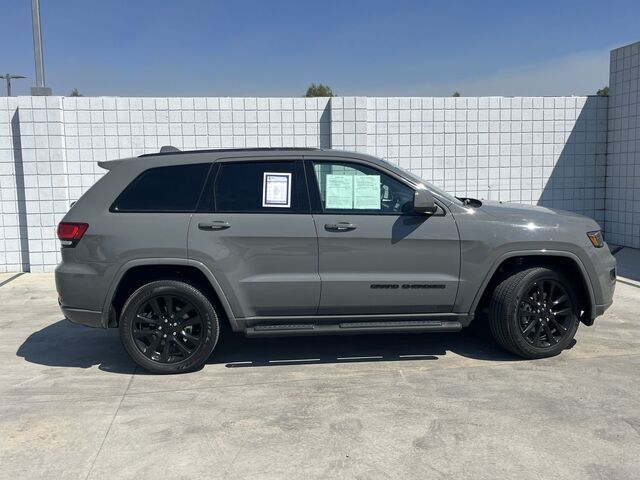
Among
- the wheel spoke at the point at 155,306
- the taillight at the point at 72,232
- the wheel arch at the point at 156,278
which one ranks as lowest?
the wheel spoke at the point at 155,306

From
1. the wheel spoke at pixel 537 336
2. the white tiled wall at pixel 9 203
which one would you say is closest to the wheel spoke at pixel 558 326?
the wheel spoke at pixel 537 336

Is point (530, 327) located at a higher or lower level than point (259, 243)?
lower

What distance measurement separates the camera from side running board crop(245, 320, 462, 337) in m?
4.70

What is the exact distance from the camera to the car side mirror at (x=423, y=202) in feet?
15.0

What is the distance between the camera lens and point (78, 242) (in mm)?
4645

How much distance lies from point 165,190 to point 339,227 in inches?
58.6

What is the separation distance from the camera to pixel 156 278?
4.77m

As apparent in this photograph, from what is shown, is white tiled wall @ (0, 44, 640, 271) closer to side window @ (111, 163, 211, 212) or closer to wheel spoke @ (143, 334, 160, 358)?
side window @ (111, 163, 211, 212)

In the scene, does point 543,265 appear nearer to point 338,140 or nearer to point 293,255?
point 293,255

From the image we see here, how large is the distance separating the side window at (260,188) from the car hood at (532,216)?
5.24 feet

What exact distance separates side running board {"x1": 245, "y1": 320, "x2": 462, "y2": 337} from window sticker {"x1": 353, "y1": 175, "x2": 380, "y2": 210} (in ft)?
3.23

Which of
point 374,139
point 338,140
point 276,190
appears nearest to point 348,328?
point 276,190

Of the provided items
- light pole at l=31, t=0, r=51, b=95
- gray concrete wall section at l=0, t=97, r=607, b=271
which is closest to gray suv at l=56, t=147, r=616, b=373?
gray concrete wall section at l=0, t=97, r=607, b=271

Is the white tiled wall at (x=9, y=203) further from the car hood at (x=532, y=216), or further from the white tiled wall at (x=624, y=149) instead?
the white tiled wall at (x=624, y=149)
